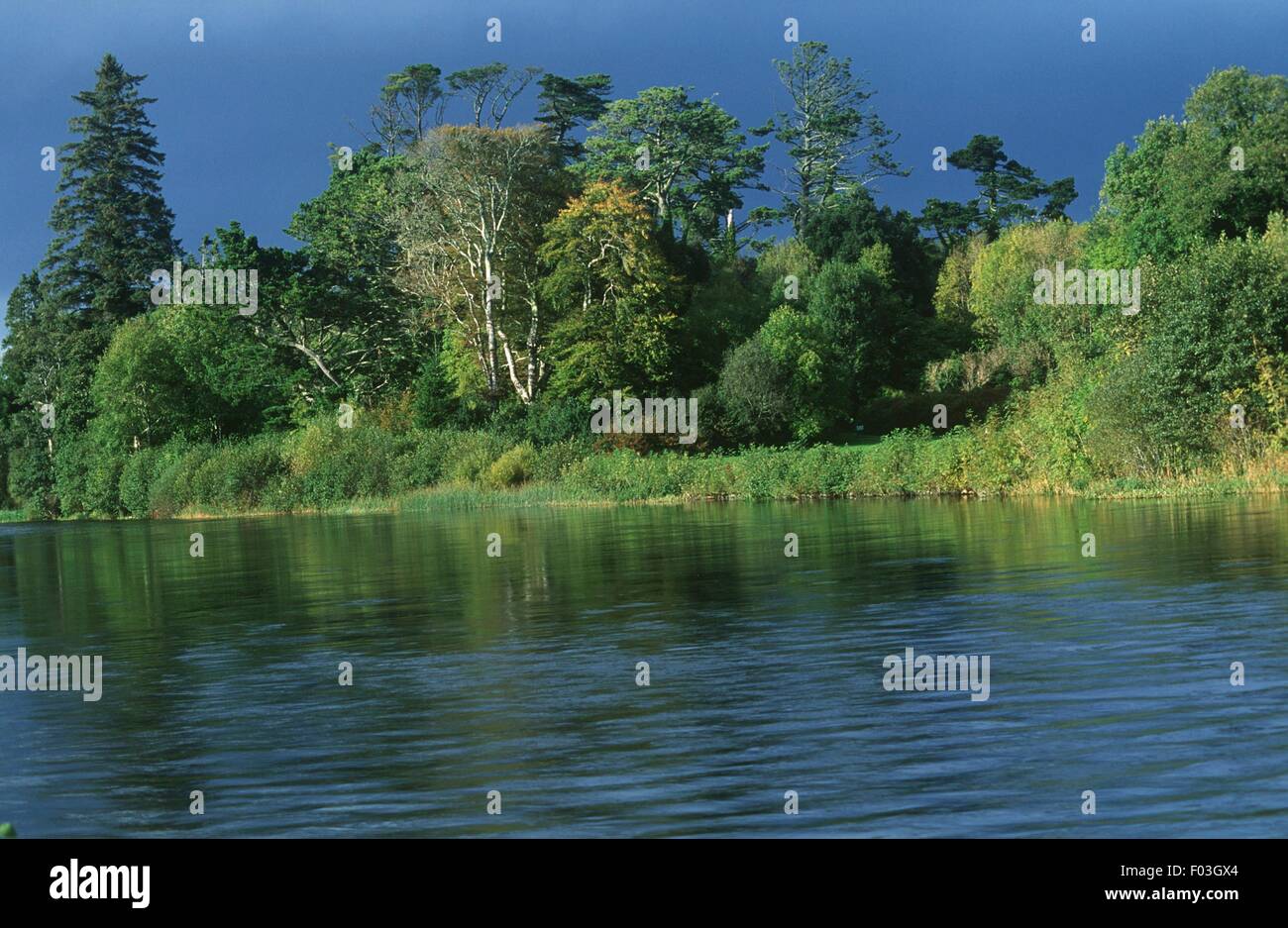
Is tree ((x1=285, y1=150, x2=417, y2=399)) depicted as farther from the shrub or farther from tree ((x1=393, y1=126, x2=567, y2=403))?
the shrub

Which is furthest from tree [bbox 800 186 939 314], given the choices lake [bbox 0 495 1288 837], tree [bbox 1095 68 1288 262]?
lake [bbox 0 495 1288 837]

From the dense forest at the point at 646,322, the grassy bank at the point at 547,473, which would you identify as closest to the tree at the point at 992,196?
the dense forest at the point at 646,322

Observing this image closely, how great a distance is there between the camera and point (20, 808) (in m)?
11.2

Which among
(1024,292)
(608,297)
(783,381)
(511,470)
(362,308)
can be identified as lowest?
(511,470)

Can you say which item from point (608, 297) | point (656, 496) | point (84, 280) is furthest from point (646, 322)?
point (84, 280)

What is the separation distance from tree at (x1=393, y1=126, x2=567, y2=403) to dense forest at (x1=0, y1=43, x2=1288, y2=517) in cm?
17

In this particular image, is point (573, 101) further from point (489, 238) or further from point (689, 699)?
point (689, 699)

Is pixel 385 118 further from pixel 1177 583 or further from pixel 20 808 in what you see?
pixel 20 808

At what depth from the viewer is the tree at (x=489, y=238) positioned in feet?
249

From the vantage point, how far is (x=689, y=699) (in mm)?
14297

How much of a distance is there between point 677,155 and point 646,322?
2650cm

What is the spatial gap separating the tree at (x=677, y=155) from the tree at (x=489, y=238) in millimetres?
14397

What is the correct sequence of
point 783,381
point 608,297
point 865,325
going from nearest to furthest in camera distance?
1. point 783,381
2. point 608,297
3. point 865,325

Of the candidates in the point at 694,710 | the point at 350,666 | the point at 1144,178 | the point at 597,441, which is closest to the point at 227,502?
the point at 597,441
